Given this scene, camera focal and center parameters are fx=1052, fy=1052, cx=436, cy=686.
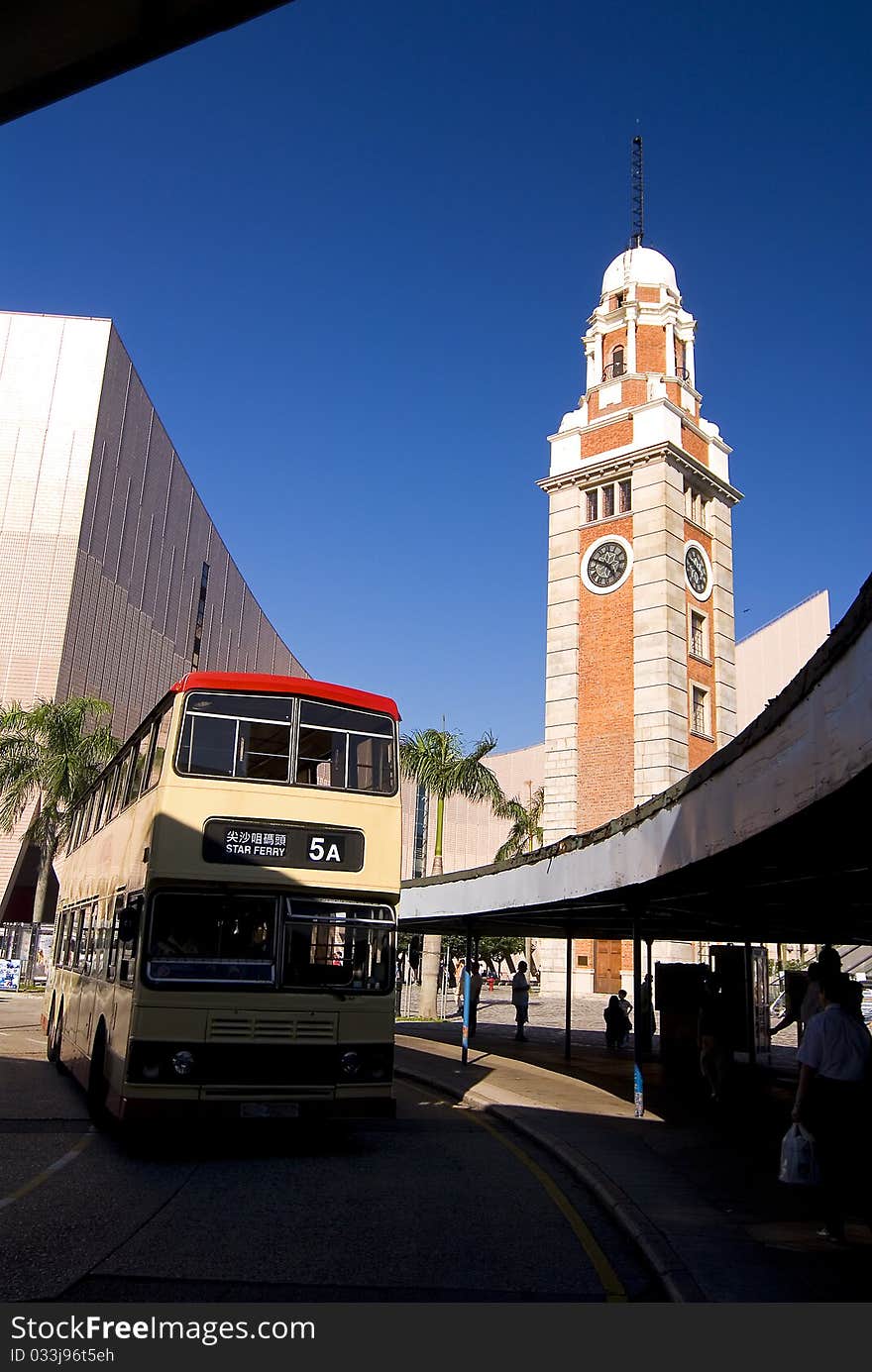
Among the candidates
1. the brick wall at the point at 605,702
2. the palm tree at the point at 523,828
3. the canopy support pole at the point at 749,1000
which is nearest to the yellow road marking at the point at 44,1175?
the canopy support pole at the point at 749,1000

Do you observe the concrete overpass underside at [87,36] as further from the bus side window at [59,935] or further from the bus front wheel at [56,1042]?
the bus side window at [59,935]

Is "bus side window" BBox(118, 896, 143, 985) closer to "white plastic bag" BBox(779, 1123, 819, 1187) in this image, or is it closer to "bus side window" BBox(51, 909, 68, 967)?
"white plastic bag" BBox(779, 1123, 819, 1187)

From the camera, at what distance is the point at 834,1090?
7055mm

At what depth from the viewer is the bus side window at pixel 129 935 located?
9812mm

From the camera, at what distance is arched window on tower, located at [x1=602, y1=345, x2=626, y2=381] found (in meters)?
52.3

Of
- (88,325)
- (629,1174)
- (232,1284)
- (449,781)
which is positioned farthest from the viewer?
(88,325)

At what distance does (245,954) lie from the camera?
32.5 ft

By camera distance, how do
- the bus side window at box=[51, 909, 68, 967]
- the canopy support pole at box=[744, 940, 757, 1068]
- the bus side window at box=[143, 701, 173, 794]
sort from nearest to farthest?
the bus side window at box=[143, 701, 173, 794]
the bus side window at box=[51, 909, 68, 967]
the canopy support pole at box=[744, 940, 757, 1068]

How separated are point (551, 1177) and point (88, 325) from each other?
63101 millimetres

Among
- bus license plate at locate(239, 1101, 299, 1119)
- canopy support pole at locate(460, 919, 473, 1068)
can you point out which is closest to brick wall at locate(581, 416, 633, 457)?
canopy support pole at locate(460, 919, 473, 1068)

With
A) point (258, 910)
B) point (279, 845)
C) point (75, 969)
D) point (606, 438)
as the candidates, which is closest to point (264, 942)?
point (258, 910)

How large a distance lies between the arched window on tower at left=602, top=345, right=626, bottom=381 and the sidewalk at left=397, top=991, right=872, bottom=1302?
37892 millimetres
